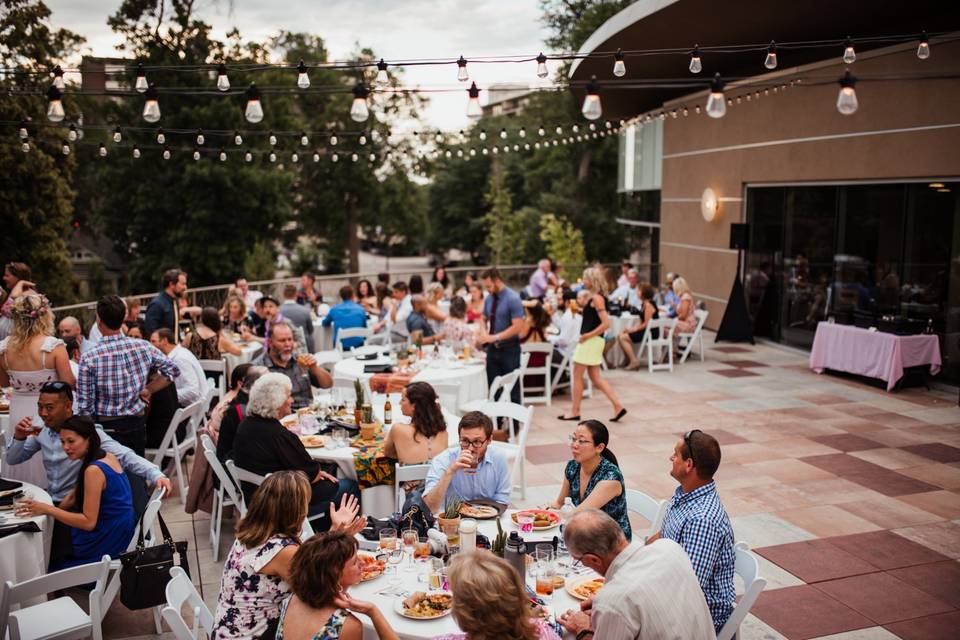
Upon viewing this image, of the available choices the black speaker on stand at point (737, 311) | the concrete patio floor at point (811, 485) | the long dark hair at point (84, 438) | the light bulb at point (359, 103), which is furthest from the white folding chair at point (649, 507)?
the black speaker on stand at point (737, 311)

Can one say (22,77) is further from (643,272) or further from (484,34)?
(484,34)

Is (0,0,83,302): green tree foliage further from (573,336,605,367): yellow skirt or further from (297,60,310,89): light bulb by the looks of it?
(573,336,605,367): yellow skirt

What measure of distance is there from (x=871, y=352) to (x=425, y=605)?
9.01 m

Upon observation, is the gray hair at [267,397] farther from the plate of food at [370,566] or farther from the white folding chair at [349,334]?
the white folding chair at [349,334]

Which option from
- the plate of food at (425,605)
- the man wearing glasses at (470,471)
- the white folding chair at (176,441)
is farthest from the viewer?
the white folding chair at (176,441)

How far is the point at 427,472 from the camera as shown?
461 cm

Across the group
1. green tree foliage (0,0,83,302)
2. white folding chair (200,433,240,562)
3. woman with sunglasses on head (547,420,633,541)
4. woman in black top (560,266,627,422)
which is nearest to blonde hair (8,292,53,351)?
white folding chair (200,433,240,562)

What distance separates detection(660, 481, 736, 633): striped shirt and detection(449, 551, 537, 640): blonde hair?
111 cm

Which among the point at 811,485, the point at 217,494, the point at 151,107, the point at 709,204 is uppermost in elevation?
the point at 151,107

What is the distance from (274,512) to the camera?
10.4 ft

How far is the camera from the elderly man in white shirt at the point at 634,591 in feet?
8.55

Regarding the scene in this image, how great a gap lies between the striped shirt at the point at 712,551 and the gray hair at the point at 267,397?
8.17ft

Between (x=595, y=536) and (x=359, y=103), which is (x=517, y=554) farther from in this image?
(x=359, y=103)

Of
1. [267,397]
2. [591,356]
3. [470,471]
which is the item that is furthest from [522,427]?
[591,356]
